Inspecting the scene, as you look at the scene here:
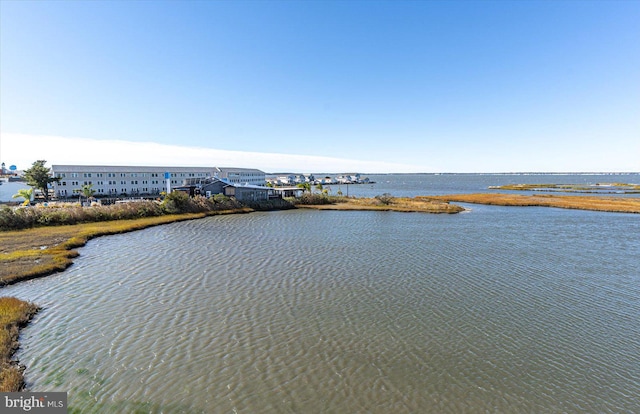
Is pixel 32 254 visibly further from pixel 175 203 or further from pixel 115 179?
pixel 115 179

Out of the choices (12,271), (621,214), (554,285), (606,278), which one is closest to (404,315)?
(554,285)

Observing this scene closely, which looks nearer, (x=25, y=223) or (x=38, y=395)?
(x=38, y=395)

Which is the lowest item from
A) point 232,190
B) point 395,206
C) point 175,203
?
point 395,206

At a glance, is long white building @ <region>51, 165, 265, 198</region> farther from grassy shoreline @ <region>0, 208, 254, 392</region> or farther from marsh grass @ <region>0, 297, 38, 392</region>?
marsh grass @ <region>0, 297, 38, 392</region>

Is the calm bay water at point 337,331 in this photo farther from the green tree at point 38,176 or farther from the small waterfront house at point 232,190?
the green tree at point 38,176

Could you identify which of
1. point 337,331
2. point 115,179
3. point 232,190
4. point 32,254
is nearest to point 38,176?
point 115,179

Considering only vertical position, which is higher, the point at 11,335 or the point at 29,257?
the point at 29,257

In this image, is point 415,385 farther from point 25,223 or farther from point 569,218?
point 569,218
